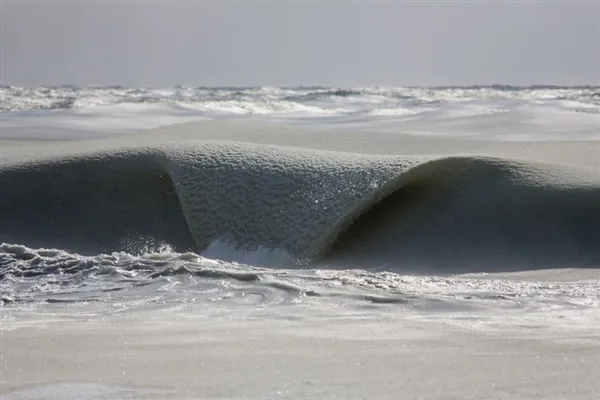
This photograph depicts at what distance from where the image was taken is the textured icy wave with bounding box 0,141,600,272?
4.43 meters

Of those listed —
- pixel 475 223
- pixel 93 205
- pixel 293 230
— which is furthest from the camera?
pixel 93 205

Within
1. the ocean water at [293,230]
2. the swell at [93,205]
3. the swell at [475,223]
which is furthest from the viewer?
the swell at [93,205]

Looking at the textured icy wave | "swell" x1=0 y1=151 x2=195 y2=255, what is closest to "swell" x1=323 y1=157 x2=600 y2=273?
the textured icy wave

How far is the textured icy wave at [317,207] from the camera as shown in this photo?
4430 millimetres

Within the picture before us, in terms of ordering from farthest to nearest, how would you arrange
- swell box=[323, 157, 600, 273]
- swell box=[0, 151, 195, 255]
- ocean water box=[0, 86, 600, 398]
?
swell box=[0, 151, 195, 255] < swell box=[323, 157, 600, 273] < ocean water box=[0, 86, 600, 398]

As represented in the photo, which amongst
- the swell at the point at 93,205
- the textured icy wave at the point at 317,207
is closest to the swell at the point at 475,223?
the textured icy wave at the point at 317,207

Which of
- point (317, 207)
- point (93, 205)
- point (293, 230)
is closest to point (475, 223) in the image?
point (317, 207)

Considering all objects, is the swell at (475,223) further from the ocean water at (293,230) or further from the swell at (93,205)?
the swell at (93,205)

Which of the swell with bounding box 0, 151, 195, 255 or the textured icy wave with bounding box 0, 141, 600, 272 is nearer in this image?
the textured icy wave with bounding box 0, 141, 600, 272

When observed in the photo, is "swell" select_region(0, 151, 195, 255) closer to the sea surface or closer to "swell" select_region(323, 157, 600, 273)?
the sea surface

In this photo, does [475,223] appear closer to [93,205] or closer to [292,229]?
[292,229]

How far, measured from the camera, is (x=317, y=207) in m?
4.52

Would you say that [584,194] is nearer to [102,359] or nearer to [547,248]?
[547,248]

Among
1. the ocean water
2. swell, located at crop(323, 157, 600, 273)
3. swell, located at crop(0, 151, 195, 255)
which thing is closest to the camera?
the ocean water
